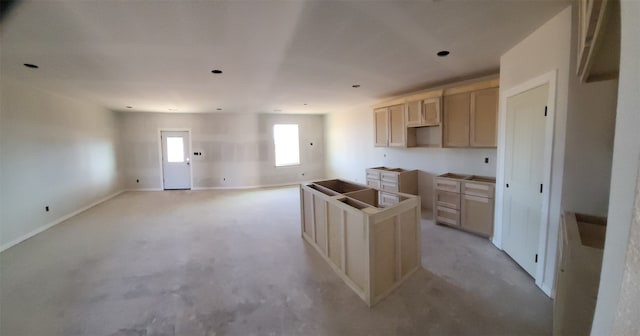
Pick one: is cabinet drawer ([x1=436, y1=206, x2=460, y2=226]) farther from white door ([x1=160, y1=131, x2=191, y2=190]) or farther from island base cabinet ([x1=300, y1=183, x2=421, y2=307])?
white door ([x1=160, y1=131, x2=191, y2=190])

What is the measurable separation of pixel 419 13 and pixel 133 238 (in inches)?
→ 191

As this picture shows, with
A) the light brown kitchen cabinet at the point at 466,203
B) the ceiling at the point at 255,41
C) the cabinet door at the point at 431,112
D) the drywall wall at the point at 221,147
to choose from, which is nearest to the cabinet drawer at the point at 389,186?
the light brown kitchen cabinet at the point at 466,203

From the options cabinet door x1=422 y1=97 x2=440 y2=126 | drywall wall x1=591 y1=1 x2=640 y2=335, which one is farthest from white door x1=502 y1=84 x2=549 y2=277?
drywall wall x1=591 y1=1 x2=640 y2=335

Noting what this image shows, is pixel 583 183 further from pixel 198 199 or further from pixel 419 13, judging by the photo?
pixel 198 199

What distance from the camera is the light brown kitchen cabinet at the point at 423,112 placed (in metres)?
4.16

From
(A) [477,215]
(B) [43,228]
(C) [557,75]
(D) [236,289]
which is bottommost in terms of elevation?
(D) [236,289]

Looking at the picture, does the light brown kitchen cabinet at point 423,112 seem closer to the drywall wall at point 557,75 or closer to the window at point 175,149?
the drywall wall at point 557,75

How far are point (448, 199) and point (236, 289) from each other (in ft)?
11.1

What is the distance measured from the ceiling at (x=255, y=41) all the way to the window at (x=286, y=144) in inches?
161

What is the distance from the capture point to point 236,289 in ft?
7.94

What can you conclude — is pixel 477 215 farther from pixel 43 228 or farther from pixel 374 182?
pixel 43 228

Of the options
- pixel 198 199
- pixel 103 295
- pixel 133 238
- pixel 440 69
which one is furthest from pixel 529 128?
pixel 198 199

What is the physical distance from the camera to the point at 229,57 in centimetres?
280

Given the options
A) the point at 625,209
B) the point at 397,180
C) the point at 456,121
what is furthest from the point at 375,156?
the point at 625,209
